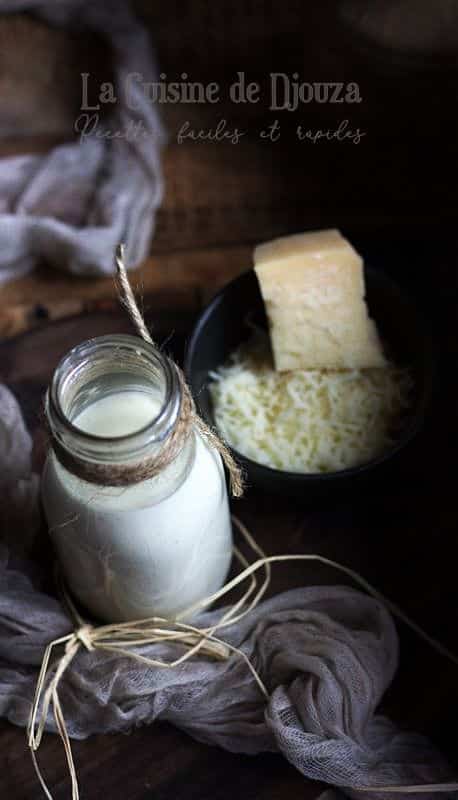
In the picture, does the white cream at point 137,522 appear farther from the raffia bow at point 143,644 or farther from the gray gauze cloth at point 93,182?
the gray gauze cloth at point 93,182

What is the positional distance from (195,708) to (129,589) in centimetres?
13

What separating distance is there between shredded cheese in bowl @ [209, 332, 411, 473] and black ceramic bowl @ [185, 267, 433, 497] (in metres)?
0.02

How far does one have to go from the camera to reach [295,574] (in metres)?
0.94

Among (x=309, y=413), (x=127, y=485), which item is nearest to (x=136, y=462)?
(x=127, y=485)

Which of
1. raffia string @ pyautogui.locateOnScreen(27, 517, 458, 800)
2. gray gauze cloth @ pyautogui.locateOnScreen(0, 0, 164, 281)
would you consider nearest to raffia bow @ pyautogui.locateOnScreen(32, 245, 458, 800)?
raffia string @ pyautogui.locateOnScreen(27, 517, 458, 800)

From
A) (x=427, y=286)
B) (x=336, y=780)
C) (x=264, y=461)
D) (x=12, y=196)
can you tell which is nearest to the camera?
(x=336, y=780)

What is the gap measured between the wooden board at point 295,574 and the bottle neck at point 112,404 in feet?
0.86

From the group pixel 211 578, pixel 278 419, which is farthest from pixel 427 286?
pixel 211 578

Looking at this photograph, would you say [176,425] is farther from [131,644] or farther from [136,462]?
[131,644]

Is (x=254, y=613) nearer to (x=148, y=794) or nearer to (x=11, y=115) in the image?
(x=148, y=794)

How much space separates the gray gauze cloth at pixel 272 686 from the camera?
31.5 inches

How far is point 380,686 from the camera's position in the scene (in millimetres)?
835

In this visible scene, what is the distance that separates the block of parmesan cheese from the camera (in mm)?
961

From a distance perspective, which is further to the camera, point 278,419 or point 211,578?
point 278,419
